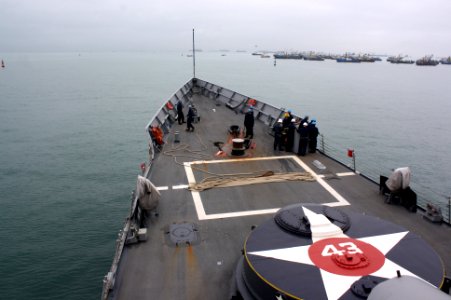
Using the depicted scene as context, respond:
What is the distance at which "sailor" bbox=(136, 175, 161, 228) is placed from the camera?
354 inches

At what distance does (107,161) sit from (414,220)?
2117 centimetres

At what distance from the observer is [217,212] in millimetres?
9719

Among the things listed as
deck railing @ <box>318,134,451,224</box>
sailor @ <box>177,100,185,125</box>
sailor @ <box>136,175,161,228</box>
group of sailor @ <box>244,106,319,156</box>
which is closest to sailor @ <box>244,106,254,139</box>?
group of sailor @ <box>244,106,319,156</box>

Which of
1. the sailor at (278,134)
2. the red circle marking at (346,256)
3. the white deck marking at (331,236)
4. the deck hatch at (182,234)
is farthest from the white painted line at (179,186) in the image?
the red circle marking at (346,256)

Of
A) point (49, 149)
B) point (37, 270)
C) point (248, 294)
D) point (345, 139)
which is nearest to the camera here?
point (248, 294)

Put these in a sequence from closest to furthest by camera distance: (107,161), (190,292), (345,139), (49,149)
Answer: (190,292) < (107,161) < (49,149) < (345,139)

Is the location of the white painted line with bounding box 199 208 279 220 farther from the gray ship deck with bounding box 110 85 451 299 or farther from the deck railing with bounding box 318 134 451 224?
the deck railing with bounding box 318 134 451 224

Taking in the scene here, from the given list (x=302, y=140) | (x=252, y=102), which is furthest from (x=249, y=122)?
(x=252, y=102)

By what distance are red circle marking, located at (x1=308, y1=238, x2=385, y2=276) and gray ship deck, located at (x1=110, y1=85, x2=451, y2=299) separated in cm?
175

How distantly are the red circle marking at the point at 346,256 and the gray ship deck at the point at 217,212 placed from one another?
175cm

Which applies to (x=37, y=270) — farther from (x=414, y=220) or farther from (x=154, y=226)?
(x=414, y=220)

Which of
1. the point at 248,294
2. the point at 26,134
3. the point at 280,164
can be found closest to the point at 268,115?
the point at 280,164

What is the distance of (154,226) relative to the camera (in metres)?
8.88

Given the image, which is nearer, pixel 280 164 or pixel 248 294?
pixel 248 294
